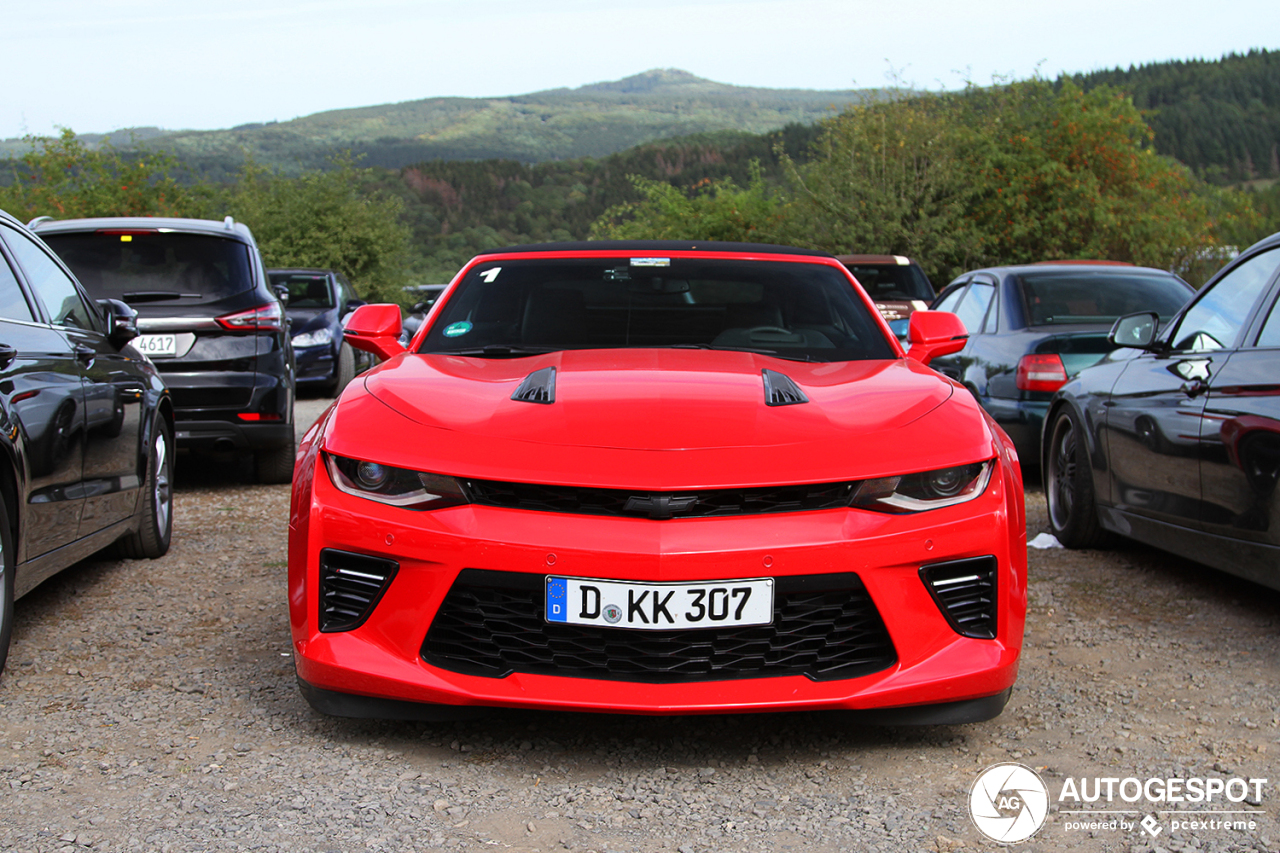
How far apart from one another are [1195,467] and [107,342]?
4359mm

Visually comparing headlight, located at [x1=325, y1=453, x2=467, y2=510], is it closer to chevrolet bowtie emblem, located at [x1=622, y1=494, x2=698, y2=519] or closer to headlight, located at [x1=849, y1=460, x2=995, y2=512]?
chevrolet bowtie emblem, located at [x1=622, y1=494, x2=698, y2=519]

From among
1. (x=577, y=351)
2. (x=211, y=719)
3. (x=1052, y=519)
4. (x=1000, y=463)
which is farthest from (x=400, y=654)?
(x=1052, y=519)

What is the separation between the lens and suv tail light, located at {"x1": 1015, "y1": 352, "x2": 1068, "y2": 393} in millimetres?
6980

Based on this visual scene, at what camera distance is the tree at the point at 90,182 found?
31156mm

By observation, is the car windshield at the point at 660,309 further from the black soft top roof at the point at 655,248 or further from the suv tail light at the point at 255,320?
the suv tail light at the point at 255,320

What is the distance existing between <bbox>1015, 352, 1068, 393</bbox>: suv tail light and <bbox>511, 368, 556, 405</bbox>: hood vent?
4.50m

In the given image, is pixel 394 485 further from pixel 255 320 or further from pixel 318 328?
pixel 318 328

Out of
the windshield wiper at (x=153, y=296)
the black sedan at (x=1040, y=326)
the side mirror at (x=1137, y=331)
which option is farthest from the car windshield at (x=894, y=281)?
the side mirror at (x=1137, y=331)

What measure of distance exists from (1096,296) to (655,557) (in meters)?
5.76

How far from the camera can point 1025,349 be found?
7.13m

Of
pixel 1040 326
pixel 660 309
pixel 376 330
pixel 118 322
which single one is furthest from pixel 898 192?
pixel 376 330

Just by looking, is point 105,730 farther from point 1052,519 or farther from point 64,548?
point 1052,519

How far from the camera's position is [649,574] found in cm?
264

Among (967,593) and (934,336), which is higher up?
Answer: (934,336)
